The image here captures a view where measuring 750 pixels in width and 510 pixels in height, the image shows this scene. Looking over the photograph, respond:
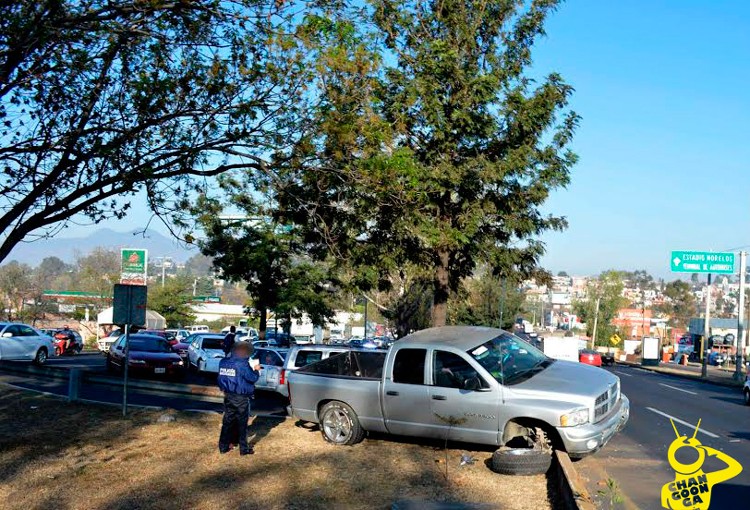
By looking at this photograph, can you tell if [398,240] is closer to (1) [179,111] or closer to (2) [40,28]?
(1) [179,111]

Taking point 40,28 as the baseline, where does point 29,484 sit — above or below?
below

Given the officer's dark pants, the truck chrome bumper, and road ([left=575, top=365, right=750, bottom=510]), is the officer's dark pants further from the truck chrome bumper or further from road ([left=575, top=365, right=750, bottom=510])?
road ([left=575, top=365, right=750, bottom=510])

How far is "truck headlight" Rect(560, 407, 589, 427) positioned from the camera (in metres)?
9.70

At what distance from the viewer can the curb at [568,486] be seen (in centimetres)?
719

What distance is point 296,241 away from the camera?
32.7 metres

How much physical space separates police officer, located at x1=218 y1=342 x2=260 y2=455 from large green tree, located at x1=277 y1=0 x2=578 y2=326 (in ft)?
10.3

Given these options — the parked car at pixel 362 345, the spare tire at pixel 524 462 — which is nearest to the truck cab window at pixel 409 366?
the spare tire at pixel 524 462

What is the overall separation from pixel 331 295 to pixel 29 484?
29.3 meters

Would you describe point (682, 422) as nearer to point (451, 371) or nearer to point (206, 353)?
point (451, 371)

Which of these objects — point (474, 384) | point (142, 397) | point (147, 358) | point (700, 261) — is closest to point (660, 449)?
point (474, 384)

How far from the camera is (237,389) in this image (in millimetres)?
10383

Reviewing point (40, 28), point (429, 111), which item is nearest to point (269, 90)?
point (40, 28)

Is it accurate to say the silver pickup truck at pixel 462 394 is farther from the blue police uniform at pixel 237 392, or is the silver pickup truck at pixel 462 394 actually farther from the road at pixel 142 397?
the road at pixel 142 397

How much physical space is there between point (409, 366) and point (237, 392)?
256 cm
